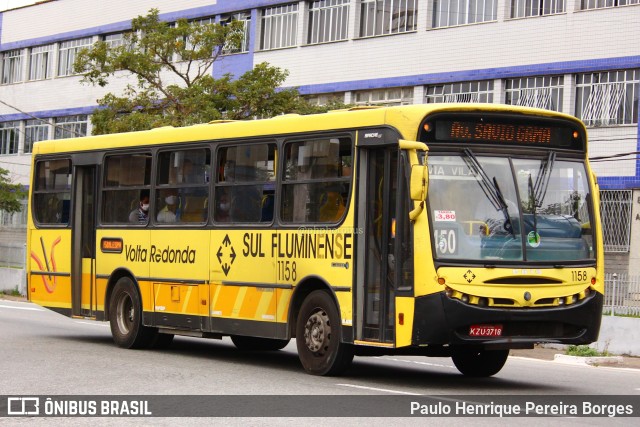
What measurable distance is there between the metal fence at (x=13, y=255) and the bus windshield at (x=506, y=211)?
2866 centimetres

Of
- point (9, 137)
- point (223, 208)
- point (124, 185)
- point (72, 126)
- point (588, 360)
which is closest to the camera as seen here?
point (223, 208)

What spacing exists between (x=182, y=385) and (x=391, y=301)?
2.41 metres

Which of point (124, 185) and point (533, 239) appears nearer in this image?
point (533, 239)

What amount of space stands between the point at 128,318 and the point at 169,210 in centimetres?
193

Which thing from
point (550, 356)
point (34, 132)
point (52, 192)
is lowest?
point (550, 356)

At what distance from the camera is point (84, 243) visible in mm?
19125

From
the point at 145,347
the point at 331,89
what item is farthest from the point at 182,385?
the point at 331,89

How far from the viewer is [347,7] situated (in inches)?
1575

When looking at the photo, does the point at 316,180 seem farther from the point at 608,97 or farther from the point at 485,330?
the point at 608,97

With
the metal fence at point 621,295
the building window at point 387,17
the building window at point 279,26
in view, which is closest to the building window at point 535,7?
the building window at point 387,17

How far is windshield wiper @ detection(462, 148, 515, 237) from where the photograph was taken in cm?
1295

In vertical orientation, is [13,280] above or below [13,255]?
below

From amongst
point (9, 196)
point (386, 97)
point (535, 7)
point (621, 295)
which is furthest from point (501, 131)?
point (9, 196)

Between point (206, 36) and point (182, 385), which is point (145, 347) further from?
point (206, 36)
